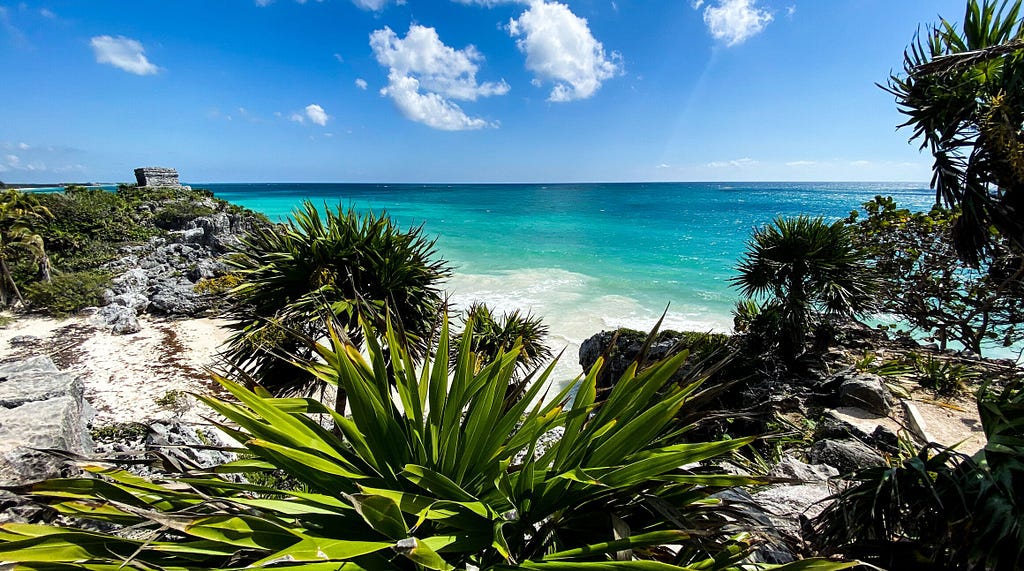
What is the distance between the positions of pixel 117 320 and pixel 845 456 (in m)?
18.2

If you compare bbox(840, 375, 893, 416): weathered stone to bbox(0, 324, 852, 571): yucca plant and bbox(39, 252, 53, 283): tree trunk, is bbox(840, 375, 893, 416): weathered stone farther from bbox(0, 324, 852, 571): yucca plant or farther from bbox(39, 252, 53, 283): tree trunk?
bbox(39, 252, 53, 283): tree trunk

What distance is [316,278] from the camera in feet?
13.7

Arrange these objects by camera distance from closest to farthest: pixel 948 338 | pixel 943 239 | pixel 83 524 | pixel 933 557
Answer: pixel 933 557
pixel 83 524
pixel 948 338
pixel 943 239

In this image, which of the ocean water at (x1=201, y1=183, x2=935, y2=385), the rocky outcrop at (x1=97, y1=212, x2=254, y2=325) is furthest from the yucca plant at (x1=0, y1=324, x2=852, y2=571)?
the rocky outcrop at (x1=97, y1=212, x2=254, y2=325)

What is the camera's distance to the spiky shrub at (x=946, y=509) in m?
1.55

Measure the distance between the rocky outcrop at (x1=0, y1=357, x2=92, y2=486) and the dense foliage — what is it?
9873 mm

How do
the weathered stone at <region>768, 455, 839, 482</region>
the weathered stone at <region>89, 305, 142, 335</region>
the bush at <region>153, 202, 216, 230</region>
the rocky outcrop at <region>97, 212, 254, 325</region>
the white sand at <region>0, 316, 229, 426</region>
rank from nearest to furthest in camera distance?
the weathered stone at <region>768, 455, 839, 482</region>, the white sand at <region>0, 316, 229, 426</region>, the weathered stone at <region>89, 305, 142, 335</region>, the rocky outcrop at <region>97, 212, 254, 325</region>, the bush at <region>153, 202, 216, 230</region>

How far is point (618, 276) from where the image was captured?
23.1 metres

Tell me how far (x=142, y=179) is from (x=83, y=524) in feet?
194

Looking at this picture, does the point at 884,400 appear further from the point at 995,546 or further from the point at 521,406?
the point at 521,406

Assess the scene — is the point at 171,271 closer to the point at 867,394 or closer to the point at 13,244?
the point at 13,244

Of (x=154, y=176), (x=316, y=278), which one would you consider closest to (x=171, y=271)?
(x=316, y=278)

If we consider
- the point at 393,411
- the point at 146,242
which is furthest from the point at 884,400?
the point at 146,242

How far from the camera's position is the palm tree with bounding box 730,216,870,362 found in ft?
24.1
